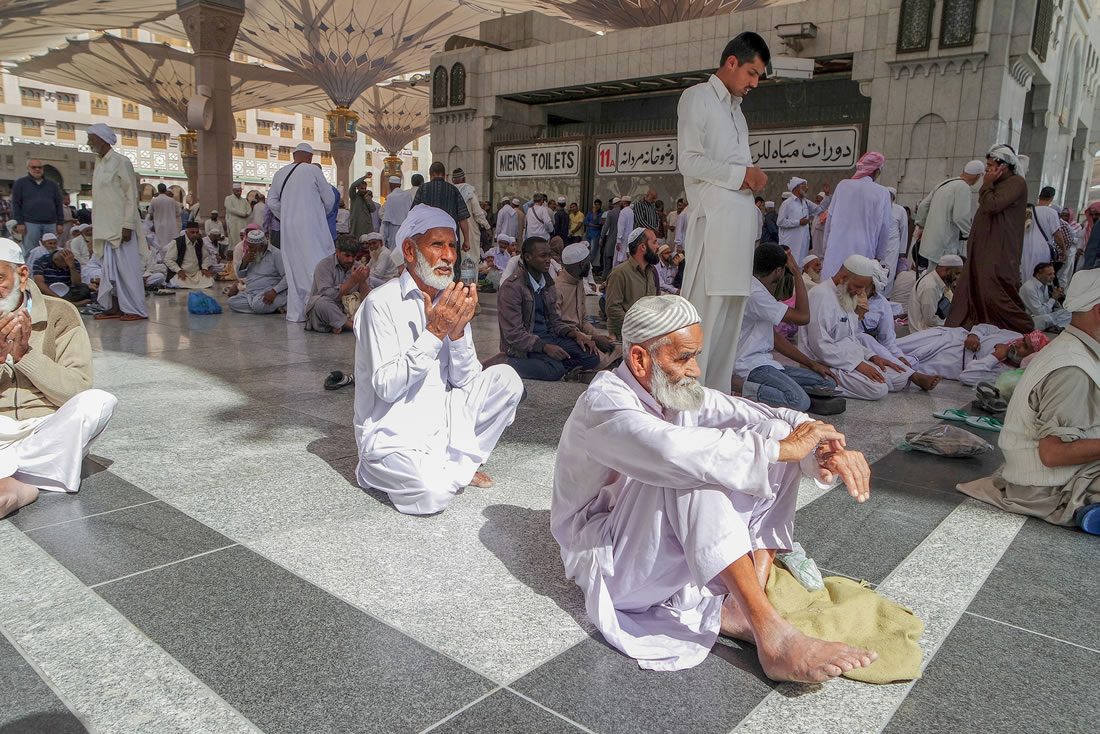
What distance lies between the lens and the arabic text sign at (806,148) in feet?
44.6

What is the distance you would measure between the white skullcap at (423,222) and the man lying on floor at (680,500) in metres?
1.24

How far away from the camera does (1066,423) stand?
2781mm

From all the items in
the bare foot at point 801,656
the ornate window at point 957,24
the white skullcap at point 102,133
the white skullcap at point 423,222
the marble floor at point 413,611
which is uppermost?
the ornate window at point 957,24

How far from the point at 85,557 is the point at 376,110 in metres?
34.7

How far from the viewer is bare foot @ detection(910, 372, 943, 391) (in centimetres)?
557

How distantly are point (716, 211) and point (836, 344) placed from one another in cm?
164

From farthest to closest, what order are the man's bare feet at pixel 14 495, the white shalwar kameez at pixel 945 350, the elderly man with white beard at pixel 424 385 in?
the white shalwar kameez at pixel 945 350, the elderly man with white beard at pixel 424 385, the man's bare feet at pixel 14 495

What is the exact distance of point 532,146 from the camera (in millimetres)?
18219

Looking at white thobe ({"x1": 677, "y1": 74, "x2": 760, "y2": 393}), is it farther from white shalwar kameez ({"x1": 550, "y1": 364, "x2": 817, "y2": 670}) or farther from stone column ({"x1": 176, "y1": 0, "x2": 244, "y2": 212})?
stone column ({"x1": 176, "y1": 0, "x2": 244, "y2": 212})

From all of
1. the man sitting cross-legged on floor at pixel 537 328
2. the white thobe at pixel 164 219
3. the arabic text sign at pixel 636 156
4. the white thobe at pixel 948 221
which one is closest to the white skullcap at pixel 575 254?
the man sitting cross-legged on floor at pixel 537 328

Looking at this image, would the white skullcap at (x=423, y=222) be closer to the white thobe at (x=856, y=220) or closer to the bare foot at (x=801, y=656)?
the bare foot at (x=801, y=656)

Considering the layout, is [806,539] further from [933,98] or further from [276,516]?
[933,98]

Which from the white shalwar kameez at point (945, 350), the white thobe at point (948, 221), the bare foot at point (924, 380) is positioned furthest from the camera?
the white thobe at point (948, 221)

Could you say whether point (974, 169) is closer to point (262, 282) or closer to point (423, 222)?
point (423, 222)
